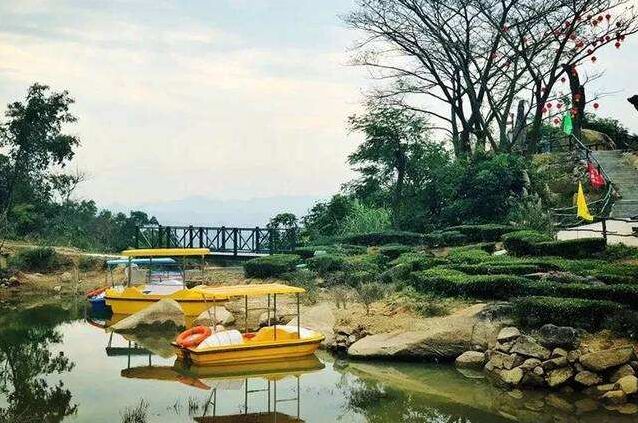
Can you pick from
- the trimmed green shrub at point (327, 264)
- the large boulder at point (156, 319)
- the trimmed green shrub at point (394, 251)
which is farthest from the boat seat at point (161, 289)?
the trimmed green shrub at point (394, 251)

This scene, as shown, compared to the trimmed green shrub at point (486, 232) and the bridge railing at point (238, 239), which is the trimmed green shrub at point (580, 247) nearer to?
the trimmed green shrub at point (486, 232)

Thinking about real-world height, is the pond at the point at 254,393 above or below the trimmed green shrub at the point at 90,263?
below

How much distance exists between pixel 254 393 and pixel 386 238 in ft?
51.1

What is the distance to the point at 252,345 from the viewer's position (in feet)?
54.6

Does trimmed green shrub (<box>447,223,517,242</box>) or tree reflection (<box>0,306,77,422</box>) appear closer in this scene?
tree reflection (<box>0,306,77,422</box>)

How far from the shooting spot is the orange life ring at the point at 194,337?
56.1ft

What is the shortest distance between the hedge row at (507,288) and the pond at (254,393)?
286cm

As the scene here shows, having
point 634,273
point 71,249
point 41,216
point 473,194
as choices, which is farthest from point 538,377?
point 41,216

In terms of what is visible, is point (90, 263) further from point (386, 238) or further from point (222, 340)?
point (222, 340)

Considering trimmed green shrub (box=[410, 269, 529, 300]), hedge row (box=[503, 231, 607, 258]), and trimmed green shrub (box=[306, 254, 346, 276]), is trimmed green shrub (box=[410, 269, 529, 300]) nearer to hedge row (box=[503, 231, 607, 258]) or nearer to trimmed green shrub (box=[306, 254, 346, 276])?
hedge row (box=[503, 231, 607, 258])

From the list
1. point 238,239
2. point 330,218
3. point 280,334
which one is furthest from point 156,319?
point 330,218

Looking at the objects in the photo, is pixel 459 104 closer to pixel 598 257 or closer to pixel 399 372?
pixel 598 257

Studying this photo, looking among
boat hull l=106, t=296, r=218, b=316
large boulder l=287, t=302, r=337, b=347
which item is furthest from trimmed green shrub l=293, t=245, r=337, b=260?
large boulder l=287, t=302, r=337, b=347

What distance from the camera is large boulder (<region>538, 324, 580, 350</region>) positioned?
47.4 feet
